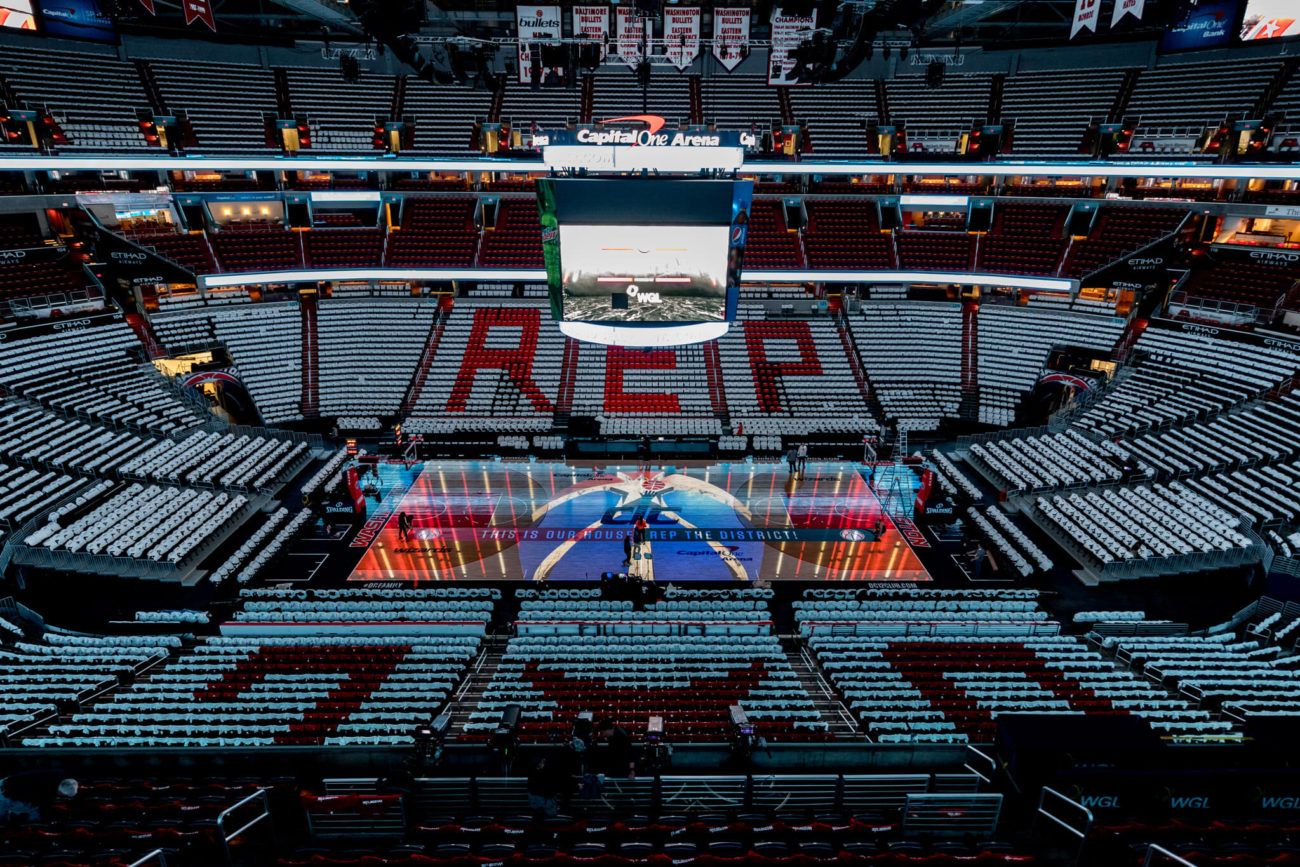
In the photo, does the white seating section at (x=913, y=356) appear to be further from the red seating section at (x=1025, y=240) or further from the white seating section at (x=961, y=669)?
the white seating section at (x=961, y=669)

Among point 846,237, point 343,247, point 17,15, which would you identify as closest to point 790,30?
point 846,237

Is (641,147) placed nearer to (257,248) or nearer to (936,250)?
(936,250)

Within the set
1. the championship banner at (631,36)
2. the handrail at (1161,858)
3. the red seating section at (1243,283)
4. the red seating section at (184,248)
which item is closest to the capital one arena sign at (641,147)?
the handrail at (1161,858)

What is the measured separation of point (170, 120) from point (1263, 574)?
53487mm

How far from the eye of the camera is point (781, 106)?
45.3m

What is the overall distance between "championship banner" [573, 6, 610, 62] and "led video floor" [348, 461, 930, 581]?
990 inches

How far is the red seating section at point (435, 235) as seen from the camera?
40.2 m

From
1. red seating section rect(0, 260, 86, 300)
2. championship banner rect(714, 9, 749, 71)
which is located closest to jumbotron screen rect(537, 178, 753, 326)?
championship banner rect(714, 9, 749, 71)

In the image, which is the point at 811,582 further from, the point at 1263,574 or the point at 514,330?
the point at 514,330

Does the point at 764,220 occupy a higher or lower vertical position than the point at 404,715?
higher

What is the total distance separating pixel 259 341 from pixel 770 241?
2950cm

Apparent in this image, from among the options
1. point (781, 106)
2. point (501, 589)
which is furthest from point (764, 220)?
point (501, 589)

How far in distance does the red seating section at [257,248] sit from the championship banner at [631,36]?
72.4 ft

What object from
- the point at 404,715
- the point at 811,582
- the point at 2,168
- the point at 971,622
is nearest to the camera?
the point at 404,715
